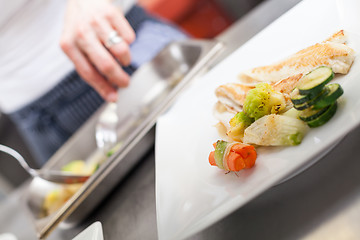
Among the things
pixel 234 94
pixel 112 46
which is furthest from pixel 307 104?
pixel 112 46

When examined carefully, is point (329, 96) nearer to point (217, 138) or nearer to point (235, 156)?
point (235, 156)

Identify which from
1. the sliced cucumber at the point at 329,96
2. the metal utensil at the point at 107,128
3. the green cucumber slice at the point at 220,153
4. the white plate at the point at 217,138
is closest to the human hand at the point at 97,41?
the metal utensil at the point at 107,128

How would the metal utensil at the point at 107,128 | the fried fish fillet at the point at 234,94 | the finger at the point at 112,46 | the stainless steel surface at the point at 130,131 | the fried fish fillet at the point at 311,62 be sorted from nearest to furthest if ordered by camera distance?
the fried fish fillet at the point at 311,62 < the fried fish fillet at the point at 234,94 < the stainless steel surface at the point at 130,131 < the finger at the point at 112,46 < the metal utensil at the point at 107,128

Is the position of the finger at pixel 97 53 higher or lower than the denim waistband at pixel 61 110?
higher

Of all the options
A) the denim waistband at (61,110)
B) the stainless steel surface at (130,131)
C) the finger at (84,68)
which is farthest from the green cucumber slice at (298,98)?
the denim waistband at (61,110)

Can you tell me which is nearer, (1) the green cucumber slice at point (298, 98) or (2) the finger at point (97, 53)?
(1) the green cucumber slice at point (298, 98)

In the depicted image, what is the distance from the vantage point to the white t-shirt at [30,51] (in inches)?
75.2

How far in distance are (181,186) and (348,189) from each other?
33 cm

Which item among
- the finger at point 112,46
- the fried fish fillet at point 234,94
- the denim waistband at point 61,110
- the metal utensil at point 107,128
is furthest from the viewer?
the denim waistband at point 61,110

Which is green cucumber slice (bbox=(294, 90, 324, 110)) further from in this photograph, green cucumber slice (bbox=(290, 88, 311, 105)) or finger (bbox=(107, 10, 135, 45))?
finger (bbox=(107, 10, 135, 45))

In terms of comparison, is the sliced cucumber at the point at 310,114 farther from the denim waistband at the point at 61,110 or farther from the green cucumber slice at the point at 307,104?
the denim waistband at the point at 61,110

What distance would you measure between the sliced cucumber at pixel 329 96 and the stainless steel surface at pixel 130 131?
25.0 inches

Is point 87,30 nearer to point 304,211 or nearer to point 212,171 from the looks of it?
point 212,171

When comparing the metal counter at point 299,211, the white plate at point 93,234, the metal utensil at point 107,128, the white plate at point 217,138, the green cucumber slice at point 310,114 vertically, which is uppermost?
the white plate at point 93,234
